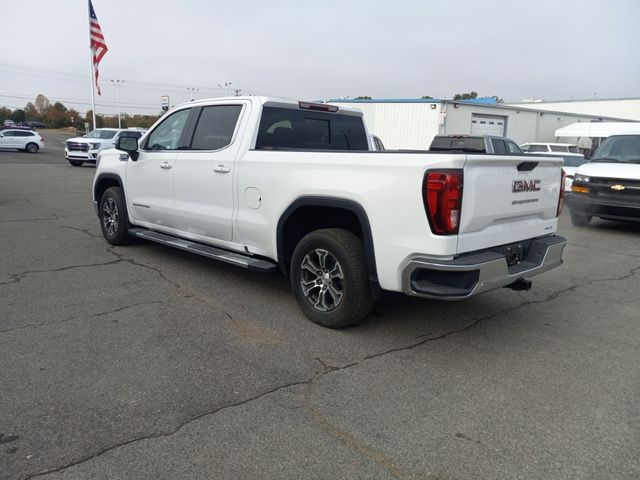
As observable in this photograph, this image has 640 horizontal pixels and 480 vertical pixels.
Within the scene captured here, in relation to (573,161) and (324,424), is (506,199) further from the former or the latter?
(573,161)

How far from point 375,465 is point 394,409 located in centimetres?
59

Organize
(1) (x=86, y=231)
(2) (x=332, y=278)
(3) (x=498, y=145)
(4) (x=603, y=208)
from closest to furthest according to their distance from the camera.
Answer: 1. (2) (x=332, y=278)
2. (1) (x=86, y=231)
3. (4) (x=603, y=208)
4. (3) (x=498, y=145)

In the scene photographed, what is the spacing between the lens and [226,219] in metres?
5.18

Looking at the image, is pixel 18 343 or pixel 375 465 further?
pixel 18 343

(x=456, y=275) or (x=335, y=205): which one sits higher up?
(x=335, y=205)

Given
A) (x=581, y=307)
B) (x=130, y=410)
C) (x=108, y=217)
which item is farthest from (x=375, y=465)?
(x=108, y=217)

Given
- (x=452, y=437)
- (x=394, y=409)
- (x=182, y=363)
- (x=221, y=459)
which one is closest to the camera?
(x=221, y=459)

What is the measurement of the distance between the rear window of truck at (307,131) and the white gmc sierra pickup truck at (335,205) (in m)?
0.01

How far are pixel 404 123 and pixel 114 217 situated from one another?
763 inches

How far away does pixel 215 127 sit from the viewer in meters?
5.51

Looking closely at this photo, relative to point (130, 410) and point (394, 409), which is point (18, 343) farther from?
point (394, 409)

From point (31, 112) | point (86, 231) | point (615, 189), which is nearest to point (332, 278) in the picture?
point (86, 231)

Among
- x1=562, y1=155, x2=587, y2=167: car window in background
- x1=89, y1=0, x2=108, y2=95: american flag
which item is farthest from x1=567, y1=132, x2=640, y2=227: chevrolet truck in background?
x1=89, y1=0, x2=108, y2=95: american flag

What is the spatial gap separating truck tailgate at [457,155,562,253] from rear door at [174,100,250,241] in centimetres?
240
